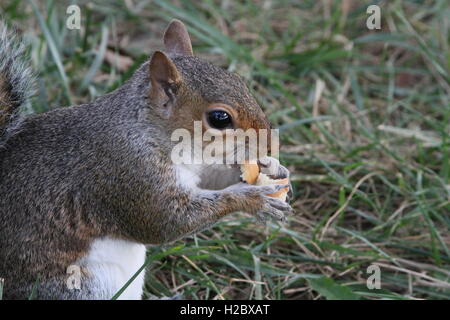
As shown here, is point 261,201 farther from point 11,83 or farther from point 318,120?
point 318,120

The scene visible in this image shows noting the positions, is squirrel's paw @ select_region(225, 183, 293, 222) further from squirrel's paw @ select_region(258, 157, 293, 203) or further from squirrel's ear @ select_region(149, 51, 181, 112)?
squirrel's ear @ select_region(149, 51, 181, 112)

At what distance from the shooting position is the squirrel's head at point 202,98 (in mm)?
2141

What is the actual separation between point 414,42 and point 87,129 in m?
2.25

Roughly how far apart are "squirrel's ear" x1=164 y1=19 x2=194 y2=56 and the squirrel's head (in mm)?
205

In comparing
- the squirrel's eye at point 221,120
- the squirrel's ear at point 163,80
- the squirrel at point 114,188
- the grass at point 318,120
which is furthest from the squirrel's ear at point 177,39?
the grass at point 318,120

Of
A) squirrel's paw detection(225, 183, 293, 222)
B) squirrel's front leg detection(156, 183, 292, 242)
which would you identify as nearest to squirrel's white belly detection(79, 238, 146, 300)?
squirrel's front leg detection(156, 183, 292, 242)

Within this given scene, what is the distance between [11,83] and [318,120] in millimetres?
1422

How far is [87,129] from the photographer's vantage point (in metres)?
2.31

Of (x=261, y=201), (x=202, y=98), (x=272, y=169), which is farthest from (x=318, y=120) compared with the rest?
(x=202, y=98)

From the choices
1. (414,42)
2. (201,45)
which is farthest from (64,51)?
(414,42)

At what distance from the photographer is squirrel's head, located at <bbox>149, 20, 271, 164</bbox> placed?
214 cm
